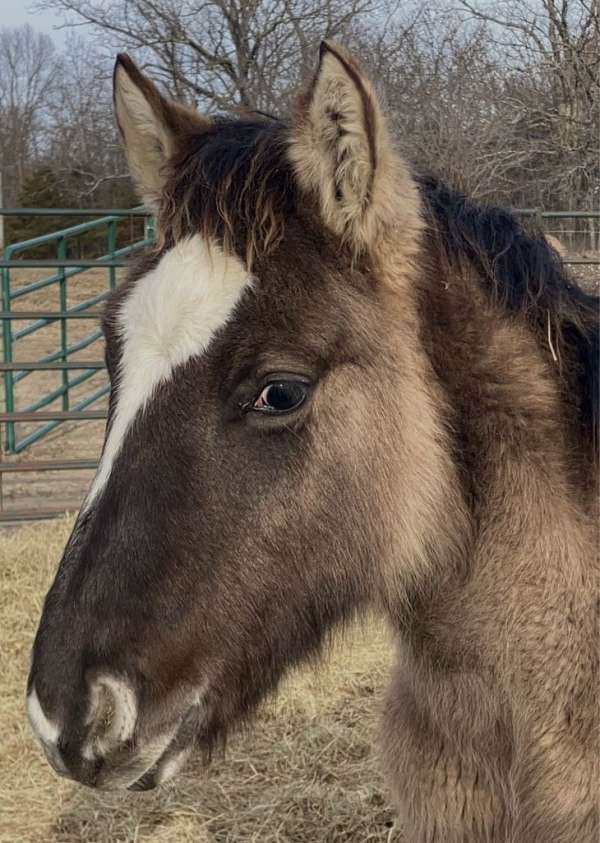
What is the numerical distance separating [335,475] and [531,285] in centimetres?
64

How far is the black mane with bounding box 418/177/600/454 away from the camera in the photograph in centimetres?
192

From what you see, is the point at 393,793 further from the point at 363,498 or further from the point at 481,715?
the point at 363,498

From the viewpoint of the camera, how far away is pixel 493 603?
6.18 ft

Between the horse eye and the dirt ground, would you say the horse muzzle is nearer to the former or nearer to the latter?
the horse eye

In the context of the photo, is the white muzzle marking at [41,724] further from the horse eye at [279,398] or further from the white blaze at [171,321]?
the horse eye at [279,398]

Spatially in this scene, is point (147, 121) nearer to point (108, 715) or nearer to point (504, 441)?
point (504, 441)

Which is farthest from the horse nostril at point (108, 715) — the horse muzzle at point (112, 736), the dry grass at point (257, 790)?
the dry grass at point (257, 790)

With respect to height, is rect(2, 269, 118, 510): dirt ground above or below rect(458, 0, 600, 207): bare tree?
below

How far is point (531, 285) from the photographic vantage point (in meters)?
1.94

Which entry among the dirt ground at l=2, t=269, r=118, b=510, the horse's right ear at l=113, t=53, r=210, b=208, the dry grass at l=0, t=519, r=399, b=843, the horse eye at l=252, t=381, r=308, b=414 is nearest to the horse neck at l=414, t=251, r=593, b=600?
the horse eye at l=252, t=381, r=308, b=414

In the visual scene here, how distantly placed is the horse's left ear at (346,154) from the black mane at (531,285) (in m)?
0.17

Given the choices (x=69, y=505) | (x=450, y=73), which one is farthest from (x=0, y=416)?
(x=450, y=73)

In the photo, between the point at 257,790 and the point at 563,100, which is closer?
the point at 257,790

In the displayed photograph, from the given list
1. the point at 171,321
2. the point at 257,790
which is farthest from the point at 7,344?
the point at 171,321
